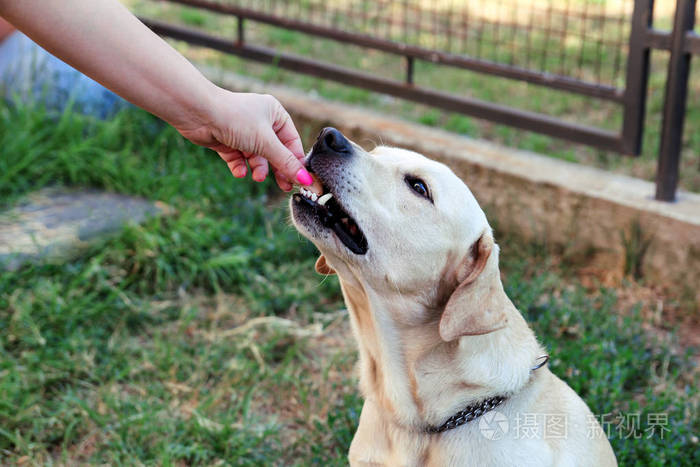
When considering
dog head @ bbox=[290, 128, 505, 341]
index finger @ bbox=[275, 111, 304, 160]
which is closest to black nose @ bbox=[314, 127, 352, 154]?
dog head @ bbox=[290, 128, 505, 341]

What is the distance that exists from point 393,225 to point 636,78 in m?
2.59

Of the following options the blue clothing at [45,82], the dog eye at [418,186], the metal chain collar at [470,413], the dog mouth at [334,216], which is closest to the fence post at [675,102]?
the dog eye at [418,186]

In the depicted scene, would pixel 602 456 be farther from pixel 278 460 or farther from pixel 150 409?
pixel 150 409

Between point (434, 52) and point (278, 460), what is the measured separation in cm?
295

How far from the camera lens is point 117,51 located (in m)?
2.57

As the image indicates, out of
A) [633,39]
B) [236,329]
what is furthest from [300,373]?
[633,39]

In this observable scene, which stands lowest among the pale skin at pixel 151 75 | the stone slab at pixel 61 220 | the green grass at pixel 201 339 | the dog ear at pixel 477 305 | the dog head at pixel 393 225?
the green grass at pixel 201 339

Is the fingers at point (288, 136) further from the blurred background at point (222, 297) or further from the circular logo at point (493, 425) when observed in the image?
the blurred background at point (222, 297)

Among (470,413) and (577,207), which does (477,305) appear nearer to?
(470,413)

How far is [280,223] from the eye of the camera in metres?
5.18

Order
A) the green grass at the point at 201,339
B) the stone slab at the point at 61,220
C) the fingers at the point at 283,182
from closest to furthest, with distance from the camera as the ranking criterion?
1. the fingers at the point at 283,182
2. the green grass at the point at 201,339
3. the stone slab at the point at 61,220

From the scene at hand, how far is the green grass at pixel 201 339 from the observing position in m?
3.56

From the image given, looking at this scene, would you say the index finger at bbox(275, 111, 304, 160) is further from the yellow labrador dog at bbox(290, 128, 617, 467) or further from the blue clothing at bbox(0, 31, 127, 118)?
the blue clothing at bbox(0, 31, 127, 118)

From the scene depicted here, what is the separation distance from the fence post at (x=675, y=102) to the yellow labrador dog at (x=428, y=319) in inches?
87.7
